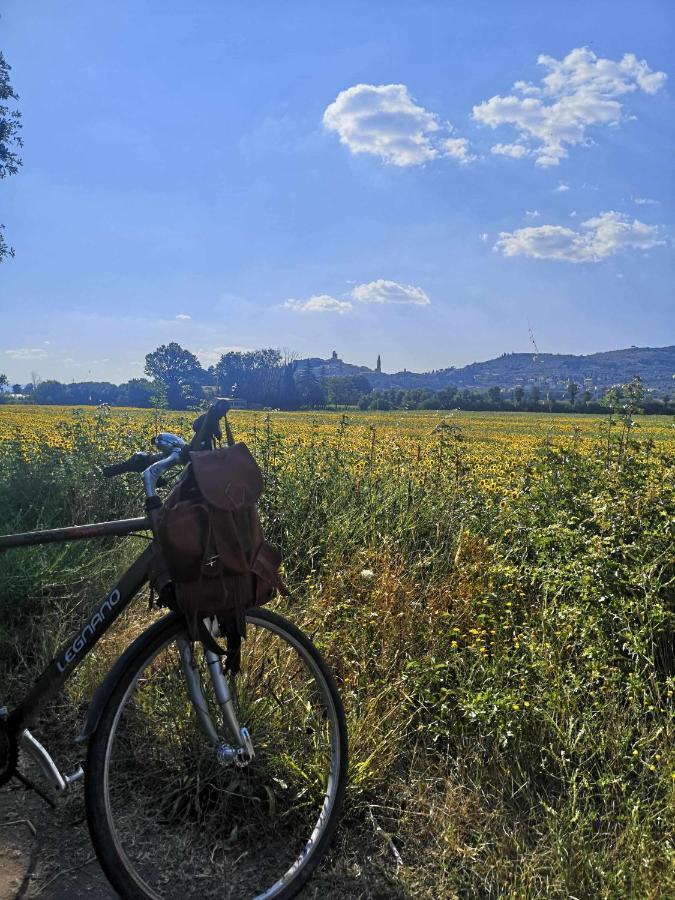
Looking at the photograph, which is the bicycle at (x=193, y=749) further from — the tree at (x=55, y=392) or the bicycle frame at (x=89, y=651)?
the tree at (x=55, y=392)

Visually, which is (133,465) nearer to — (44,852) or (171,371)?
(44,852)

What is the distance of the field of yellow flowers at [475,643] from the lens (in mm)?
2486

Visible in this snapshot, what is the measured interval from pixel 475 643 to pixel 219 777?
4.61 ft

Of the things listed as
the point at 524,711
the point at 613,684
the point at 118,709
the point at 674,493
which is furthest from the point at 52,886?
the point at 674,493

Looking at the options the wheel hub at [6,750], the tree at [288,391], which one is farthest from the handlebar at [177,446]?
the tree at [288,391]

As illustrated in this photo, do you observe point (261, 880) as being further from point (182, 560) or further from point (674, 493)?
point (674, 493)

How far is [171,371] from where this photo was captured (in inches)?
259

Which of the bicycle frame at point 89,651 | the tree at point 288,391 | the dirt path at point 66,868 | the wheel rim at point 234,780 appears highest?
the tree at point 288,391

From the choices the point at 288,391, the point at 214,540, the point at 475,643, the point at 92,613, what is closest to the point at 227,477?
the point at 214,540

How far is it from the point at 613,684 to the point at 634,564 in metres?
0.76

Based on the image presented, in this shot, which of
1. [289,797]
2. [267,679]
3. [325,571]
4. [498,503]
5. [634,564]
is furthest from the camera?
[498,503]

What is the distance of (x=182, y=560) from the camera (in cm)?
193

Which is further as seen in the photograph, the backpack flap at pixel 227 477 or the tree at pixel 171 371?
the tree at pixel 171 371

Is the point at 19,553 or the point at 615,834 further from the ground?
the point at 19,553
